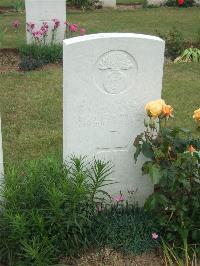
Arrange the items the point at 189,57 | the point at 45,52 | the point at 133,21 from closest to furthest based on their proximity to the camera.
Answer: the point at 45,52
the point at 189,57
the point at 133,21

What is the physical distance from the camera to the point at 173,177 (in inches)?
132

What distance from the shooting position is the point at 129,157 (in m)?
3.83

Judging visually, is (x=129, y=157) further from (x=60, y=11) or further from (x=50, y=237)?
(x=60, y=11)

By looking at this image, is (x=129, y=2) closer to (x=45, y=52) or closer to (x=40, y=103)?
(x=45, y=52)

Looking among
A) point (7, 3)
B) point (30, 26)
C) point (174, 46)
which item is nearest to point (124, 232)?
point (30, 26)

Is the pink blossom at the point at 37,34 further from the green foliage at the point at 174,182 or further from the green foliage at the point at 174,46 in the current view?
the green foliage at the point at 174,182

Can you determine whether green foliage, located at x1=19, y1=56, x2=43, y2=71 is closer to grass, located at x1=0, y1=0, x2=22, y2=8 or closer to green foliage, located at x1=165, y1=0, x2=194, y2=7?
grass, located at x1=0, y1=0, x2=22, y2=8

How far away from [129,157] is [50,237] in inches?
34.2

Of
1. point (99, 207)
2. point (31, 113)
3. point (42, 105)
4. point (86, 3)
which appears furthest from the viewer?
point (86, 3)

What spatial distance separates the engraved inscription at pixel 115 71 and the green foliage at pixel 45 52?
16.2 feet

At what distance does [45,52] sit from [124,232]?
5344 mm

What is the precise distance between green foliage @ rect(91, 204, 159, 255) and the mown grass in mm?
1267

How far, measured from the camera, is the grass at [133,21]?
38.9 ft

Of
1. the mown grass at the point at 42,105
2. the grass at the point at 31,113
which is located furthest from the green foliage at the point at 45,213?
the grass at the point at 31,113
